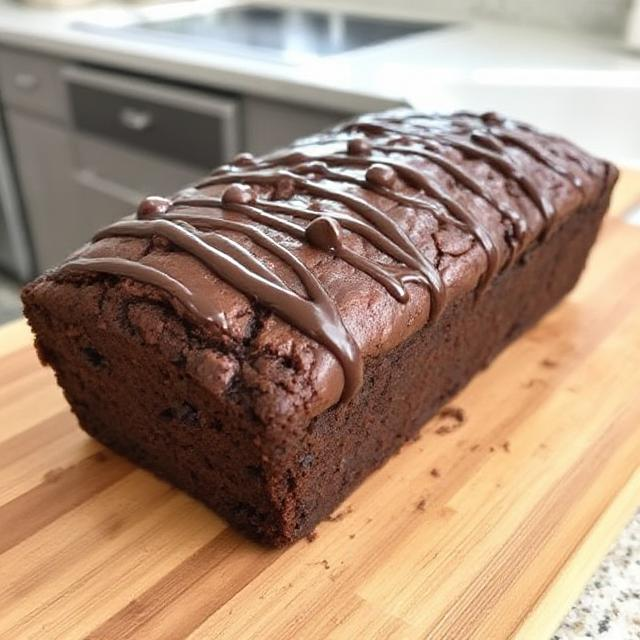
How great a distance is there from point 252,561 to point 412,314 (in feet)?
1.15

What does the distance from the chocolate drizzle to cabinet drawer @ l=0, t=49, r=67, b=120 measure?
1.45m

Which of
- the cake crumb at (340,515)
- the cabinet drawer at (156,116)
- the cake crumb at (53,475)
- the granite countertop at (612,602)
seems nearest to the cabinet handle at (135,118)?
the cabinet drawer at (156,116)

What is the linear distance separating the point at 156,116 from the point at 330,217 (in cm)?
131

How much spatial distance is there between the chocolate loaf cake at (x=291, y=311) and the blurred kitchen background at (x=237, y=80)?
663 millimetres

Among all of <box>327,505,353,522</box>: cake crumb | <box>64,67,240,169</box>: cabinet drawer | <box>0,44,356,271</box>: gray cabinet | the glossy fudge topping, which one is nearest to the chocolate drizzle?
the glossy fudge topping

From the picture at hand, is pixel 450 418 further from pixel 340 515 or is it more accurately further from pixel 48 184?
pixel 48 184

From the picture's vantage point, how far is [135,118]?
2170 mm

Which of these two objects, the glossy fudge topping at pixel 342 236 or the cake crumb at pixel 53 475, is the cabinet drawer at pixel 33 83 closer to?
the glossy fudge topping at pixel 342 236

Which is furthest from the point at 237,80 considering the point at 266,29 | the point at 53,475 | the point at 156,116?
the point at 53,475

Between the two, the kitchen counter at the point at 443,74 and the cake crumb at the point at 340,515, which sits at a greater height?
the kitchen counter at the point at 443,74

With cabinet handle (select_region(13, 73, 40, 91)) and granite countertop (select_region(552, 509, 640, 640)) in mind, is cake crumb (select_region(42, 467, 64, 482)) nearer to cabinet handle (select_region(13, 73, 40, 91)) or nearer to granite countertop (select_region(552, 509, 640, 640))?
granite countertop (select_region(552, 509, 640, 640))

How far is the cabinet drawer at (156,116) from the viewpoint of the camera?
6.52ft

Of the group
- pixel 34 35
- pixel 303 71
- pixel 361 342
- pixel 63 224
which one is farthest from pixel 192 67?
pixel 361 342

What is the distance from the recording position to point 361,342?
875mm
